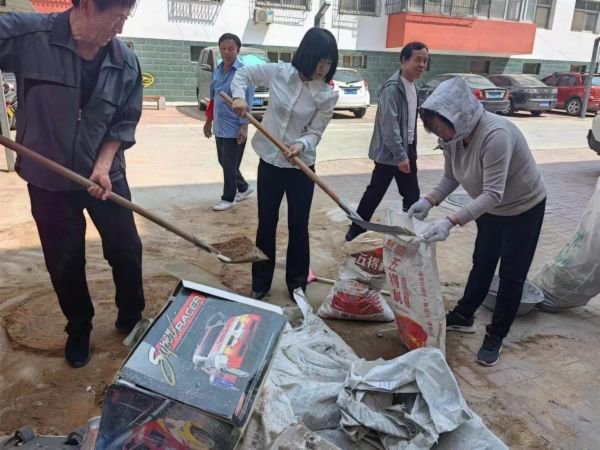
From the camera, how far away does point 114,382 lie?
1.33 m

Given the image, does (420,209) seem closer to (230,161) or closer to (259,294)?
(259,294)

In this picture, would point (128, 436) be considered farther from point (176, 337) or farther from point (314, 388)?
point (314, 388)

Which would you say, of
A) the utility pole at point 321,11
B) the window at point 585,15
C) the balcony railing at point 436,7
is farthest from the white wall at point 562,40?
the utility pole at point 321,11

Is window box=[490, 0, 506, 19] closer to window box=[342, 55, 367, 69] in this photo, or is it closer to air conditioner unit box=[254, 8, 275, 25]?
window box=[342, 55, 367, 69]

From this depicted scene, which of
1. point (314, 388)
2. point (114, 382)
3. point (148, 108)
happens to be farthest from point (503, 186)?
point (148, 108)

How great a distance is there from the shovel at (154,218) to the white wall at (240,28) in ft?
41.4

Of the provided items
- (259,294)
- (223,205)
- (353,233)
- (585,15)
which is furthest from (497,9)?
(259,294)

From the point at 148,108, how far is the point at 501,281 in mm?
12689

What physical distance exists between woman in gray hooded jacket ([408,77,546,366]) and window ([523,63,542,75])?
1984cm

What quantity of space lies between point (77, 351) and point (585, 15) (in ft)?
77.0

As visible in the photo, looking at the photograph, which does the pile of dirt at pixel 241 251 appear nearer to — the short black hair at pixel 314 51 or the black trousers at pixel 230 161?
the short black hair at pixel 314 51

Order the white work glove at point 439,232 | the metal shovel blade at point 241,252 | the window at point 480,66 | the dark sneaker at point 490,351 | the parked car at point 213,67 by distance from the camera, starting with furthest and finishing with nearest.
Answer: the window at point 480,66 < the parked car at point 213,67 < the metal shovel blade at point 241,252 < the dark sneaker at point 490,351 < the white work glove at point 439,232

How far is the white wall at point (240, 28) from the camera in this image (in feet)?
46.7

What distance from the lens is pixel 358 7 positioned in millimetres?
17000
